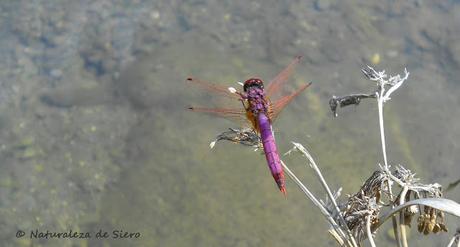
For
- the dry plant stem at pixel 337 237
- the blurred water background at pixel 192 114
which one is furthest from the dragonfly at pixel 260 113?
the blurred water background at pixel 192 114

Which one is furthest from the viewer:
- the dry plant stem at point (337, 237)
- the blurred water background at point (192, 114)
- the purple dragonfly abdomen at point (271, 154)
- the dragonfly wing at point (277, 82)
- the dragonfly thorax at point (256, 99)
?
the blurred water background at point (192, 114)

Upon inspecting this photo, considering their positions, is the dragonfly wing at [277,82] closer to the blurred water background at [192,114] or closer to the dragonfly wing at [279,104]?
the dragonfly wing at [279,104]

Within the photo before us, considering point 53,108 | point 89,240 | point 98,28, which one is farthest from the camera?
point 98,28

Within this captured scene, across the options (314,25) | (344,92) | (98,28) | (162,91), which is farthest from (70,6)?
(344,92)

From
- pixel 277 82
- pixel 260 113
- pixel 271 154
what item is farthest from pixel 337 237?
pixel 277 82

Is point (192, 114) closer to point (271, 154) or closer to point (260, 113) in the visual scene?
point (260, 113)

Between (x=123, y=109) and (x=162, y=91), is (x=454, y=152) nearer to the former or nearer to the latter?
(x=162, y=91)

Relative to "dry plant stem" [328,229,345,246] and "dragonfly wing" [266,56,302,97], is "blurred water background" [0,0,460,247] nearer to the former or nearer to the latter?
"dragonfly wing" [266,56,302,97]
